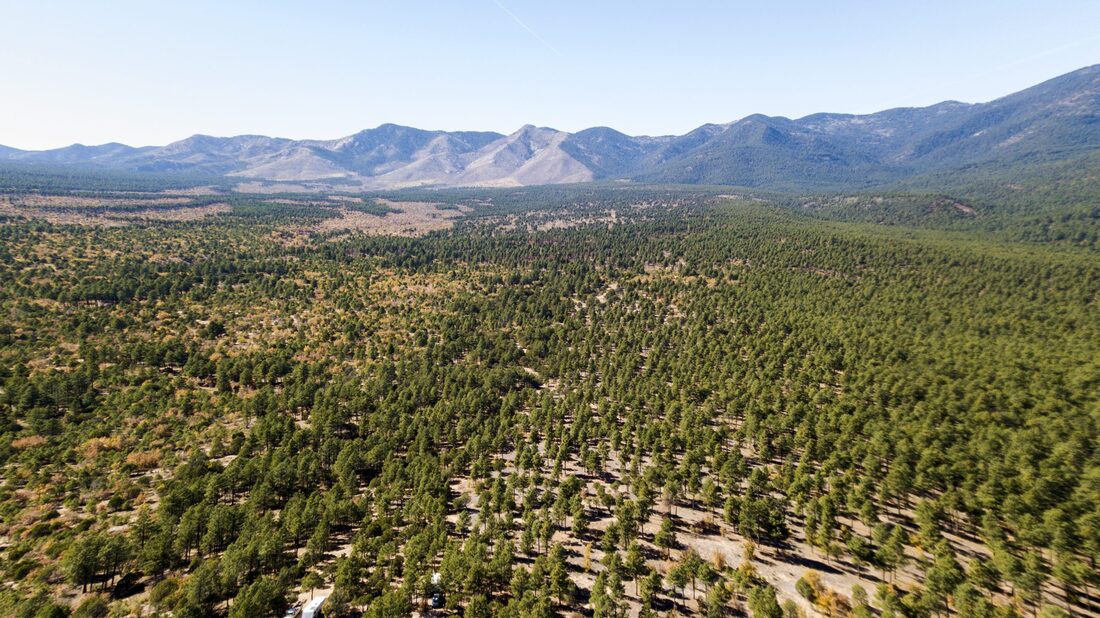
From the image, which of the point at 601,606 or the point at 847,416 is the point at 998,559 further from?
the point at 601,606

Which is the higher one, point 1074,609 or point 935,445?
point 935,445

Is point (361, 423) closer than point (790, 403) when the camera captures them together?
Yes

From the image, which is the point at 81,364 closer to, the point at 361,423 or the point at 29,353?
the point at 29,353

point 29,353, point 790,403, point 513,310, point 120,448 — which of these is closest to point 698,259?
point 513,310

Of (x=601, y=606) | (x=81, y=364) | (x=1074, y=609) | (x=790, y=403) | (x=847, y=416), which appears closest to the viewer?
(x=601, y=606)

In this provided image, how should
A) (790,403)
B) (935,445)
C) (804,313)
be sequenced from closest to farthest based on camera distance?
(935,445) → (790,403) → (804,313)

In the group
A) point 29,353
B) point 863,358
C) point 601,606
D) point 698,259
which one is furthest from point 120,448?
point 698,259
